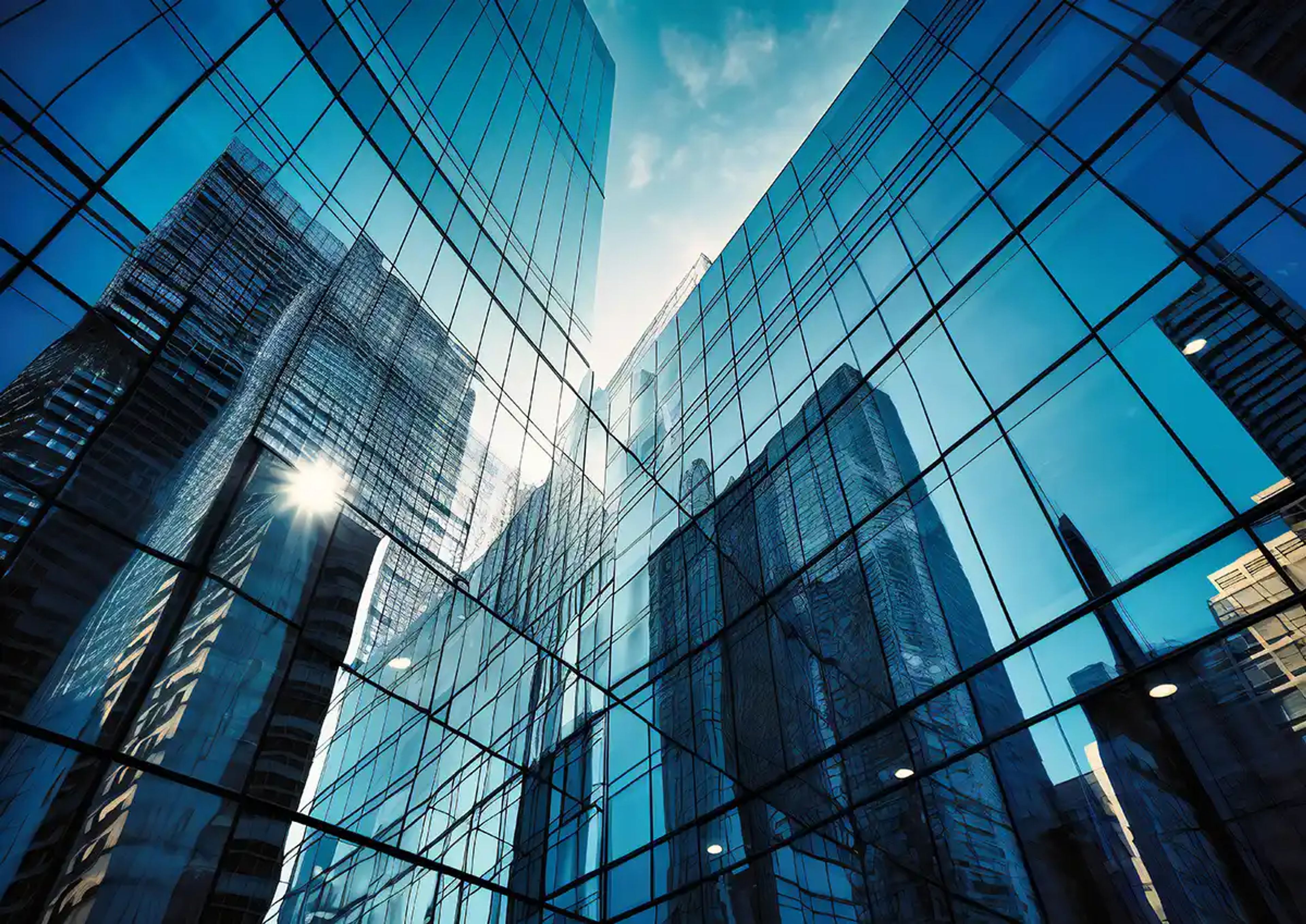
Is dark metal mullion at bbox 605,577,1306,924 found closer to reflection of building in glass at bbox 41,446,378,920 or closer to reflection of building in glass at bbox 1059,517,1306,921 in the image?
reflection of building in glass at bbox 1059,517,1306,921

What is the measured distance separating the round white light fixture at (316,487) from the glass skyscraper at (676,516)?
0.33ft

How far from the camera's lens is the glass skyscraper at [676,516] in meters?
8.98

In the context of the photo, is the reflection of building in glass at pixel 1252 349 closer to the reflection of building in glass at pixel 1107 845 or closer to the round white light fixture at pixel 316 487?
the reflection of building in glass at pixel 1107 845

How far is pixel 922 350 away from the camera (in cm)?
1539

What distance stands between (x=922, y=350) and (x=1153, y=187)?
192 inches

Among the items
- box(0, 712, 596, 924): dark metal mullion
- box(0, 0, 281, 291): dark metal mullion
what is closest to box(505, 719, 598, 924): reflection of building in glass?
box(0, 712, 596, 924): dark metal mullion

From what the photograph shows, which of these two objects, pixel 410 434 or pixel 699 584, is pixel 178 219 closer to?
pixel 410 434

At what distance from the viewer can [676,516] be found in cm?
2166

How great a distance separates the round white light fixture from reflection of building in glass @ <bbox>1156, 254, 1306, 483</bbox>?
14.9m

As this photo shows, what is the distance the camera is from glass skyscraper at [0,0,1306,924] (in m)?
8.98

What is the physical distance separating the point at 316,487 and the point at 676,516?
1074 centimetres

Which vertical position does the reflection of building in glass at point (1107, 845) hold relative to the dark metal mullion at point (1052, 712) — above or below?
below

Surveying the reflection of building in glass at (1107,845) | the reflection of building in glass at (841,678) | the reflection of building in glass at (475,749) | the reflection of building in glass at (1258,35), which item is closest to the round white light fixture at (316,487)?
the reflection of building in glass at (475,749)

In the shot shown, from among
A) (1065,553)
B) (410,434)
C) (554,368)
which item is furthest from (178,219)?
(1065,553)
